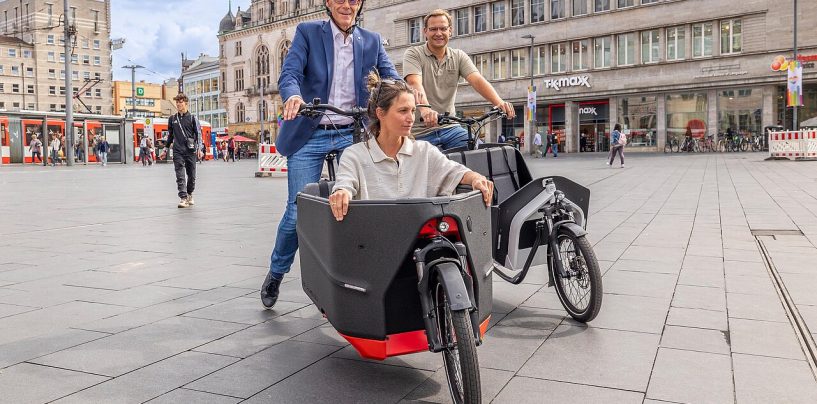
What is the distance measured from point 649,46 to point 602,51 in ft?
10.7

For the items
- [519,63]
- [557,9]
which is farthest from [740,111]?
[519,63]

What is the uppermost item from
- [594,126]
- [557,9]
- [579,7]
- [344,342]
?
[557,9]

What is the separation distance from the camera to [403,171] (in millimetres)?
3461

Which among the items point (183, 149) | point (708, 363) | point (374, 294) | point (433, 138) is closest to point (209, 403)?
point (374, 294)

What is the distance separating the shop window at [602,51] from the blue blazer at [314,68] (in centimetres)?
4530

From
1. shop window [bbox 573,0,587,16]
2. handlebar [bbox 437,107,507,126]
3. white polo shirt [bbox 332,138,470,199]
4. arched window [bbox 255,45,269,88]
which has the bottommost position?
white polo shirt [bbox 332,138,470,199]

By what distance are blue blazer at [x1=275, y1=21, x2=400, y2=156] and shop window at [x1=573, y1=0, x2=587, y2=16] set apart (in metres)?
46.8

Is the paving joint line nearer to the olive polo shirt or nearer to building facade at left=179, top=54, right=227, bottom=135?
the olive polo shirt

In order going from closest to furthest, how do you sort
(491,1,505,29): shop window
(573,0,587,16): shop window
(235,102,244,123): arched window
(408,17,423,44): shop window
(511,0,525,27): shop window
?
(573,0,587,16): shop window → (511,0,525,27): shop window → (491,1,505,29): shop window → (408,17,423,44): shop window → (235,102,244,123): arched window

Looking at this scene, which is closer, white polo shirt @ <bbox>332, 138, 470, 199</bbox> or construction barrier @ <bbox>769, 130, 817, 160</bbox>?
white polo shirt @ <bbox>332, 138, 470, 199</bbox>

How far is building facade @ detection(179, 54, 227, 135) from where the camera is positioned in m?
101

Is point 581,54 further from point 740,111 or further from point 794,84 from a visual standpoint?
point 794,84

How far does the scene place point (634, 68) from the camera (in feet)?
149

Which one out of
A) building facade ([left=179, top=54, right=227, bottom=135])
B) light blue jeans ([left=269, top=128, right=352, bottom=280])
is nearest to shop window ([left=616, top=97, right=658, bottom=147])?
light blue jeans ([left=269, top=128, right=352, bottom=280])
